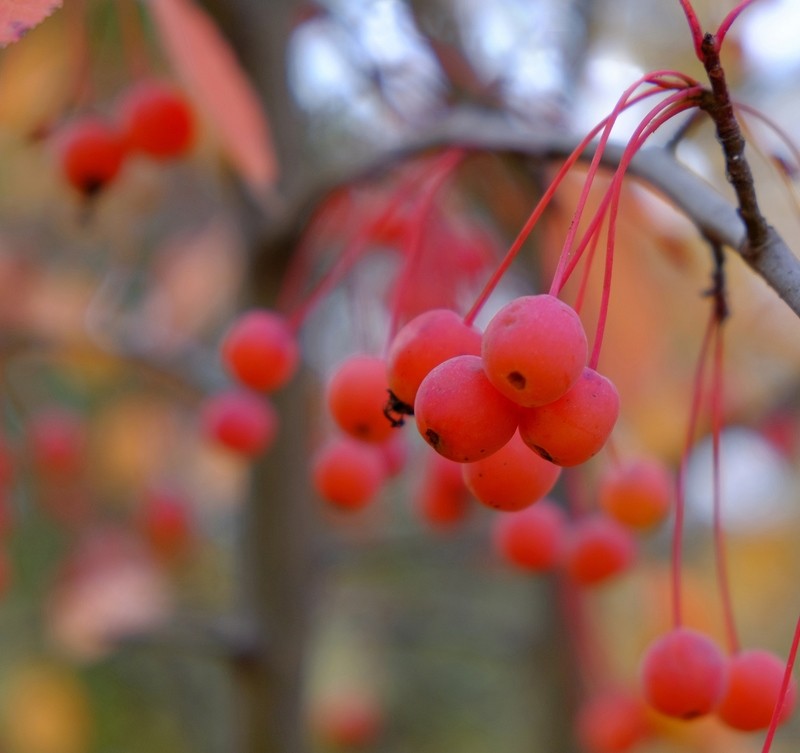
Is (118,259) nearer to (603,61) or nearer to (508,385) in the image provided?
(603,61)

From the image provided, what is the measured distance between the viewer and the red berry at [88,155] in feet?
3.95

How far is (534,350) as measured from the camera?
579 millimetres

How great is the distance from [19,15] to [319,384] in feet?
5.76

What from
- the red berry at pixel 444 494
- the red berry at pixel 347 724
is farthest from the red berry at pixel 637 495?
the red berry at pixel 347 724

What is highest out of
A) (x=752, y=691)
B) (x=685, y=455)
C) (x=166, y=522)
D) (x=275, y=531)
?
(x=166, y=522)

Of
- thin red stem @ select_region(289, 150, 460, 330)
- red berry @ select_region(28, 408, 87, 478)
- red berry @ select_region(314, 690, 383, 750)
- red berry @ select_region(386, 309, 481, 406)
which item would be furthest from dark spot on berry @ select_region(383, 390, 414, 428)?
red berry @ select_region(314, 690, 383, 750)

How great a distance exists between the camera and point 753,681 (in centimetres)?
87

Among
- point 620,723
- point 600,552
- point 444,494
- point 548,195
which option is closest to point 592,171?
point 548,195

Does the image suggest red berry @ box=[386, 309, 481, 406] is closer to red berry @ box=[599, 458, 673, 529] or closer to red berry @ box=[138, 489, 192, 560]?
red berry @ box=[599, 458, 673, 529]

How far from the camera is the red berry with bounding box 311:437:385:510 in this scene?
114 cm

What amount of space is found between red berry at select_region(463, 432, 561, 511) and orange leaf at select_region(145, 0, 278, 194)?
512mm

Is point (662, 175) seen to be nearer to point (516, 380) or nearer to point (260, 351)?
point (516, 380)

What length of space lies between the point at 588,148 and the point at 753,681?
1.55ft

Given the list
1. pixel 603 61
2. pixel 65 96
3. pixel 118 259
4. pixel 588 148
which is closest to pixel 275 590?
pixel 65 96
